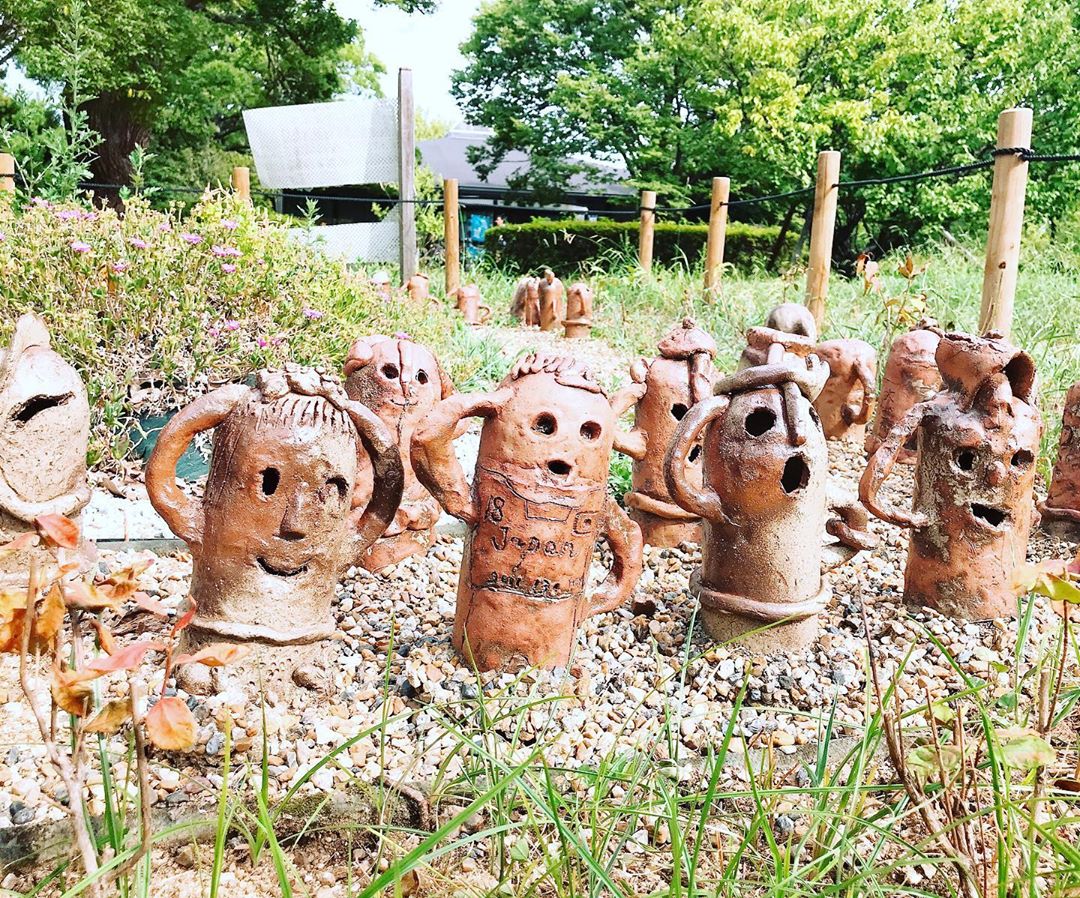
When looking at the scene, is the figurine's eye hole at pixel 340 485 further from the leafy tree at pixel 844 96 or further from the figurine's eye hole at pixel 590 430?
the leafy tree at pixel 844 96

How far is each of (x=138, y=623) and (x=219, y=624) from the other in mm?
471

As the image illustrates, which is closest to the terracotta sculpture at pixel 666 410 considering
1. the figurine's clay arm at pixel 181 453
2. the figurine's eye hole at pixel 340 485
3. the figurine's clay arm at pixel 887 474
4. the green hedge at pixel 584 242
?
the figurine's clay arm at pixel 887 474

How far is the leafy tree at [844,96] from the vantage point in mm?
15758

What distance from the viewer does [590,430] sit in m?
2.46

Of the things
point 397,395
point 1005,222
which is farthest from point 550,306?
point 397,395

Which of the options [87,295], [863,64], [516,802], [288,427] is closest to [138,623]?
[288,427]

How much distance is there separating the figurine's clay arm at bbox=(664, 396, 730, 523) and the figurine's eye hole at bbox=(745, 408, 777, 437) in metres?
0.08

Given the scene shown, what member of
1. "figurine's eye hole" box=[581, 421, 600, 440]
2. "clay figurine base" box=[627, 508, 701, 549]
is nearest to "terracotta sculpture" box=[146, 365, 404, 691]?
"figurine's eye hole" box=[581, 421, 600, 440]

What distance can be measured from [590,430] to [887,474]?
96 centimetres

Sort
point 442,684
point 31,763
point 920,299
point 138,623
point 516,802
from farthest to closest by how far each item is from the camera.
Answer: point 920,299, point 138,623, point 442,684, point 31,763, point 516,802

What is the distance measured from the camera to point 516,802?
5.76 feet

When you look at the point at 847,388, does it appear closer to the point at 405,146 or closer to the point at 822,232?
the point at 822,232

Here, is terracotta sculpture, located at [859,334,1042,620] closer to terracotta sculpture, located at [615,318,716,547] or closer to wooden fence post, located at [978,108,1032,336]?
terracotta sculpture, located at [615,318,716,547]

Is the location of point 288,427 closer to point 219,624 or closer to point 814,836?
point 219,624
